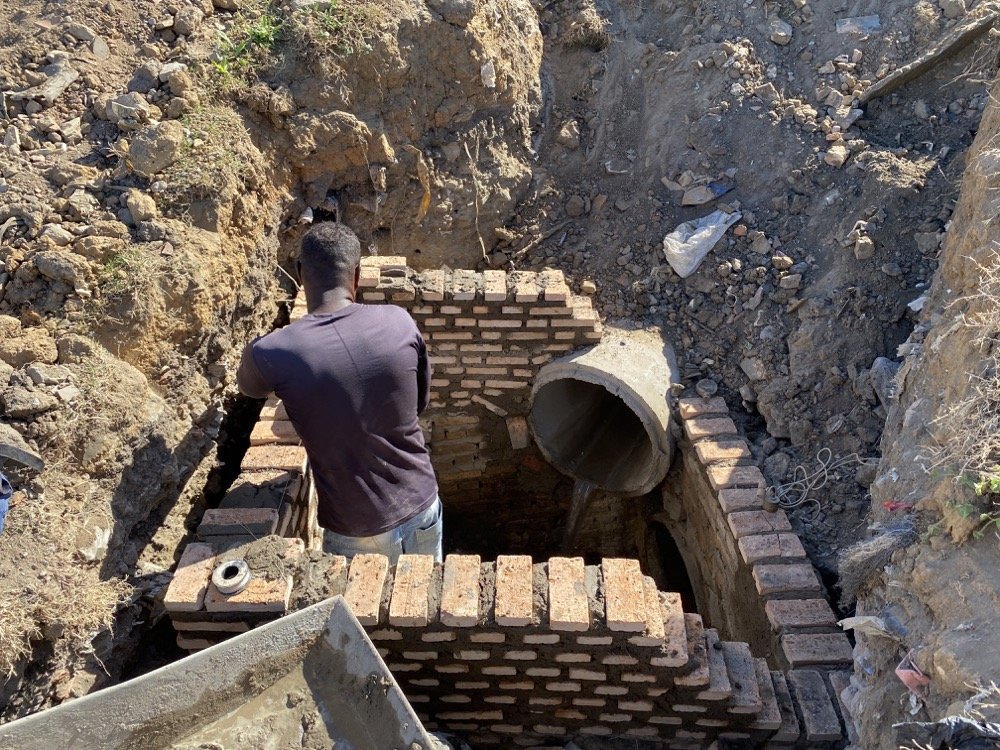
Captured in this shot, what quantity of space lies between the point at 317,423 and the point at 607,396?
3445mm

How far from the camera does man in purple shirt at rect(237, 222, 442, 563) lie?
8.70ft

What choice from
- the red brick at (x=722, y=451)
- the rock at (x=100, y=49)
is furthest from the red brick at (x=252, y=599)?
the rock at (x=100, y=49)

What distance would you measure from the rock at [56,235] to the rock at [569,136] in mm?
3281

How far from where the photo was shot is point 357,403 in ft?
8.95

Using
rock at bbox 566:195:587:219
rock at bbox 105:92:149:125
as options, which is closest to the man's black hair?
rock at bbox 105:92:149:125

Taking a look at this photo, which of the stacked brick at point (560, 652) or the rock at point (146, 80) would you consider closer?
the stacked brick at point (560, 652)

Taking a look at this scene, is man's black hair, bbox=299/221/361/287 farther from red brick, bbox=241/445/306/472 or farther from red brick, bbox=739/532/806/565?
red brick, bbox=739/532/806/565

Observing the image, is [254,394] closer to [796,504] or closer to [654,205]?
[796,504]

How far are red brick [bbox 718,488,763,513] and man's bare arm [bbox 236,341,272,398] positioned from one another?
7.99ft

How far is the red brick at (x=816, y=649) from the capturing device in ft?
10.4

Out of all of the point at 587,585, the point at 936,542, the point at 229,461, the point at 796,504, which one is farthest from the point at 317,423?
the point at 796,504

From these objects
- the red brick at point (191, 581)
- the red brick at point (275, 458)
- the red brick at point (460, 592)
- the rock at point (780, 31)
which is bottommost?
the red brick at point (275, 458)

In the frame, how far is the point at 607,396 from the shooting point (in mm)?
5852

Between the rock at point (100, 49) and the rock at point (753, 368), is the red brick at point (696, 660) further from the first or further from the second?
the rock at point (100, 49)
